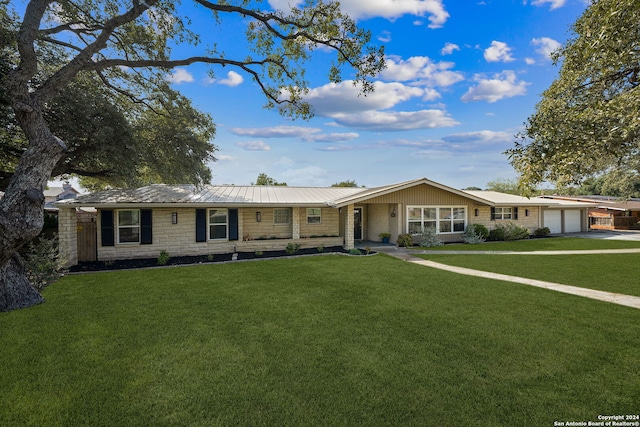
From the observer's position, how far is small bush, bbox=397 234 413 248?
52.6 feet

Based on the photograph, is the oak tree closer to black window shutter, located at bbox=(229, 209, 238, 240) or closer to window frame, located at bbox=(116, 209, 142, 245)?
window frame, located at bbox=(116, 209, 142, 245)

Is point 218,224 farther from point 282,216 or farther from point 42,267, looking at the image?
point 42,267

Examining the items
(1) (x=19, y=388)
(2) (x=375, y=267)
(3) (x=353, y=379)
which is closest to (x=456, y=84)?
(2) (x=375, y=267)

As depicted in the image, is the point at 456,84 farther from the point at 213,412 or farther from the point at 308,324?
the point at 213,412

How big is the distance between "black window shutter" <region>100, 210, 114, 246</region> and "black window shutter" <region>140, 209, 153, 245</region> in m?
1.13

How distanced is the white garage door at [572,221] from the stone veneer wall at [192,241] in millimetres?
20542

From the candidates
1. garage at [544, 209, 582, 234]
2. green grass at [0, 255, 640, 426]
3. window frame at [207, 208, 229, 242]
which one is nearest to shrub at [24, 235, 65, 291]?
green grass at [0, 255, 640, 426]

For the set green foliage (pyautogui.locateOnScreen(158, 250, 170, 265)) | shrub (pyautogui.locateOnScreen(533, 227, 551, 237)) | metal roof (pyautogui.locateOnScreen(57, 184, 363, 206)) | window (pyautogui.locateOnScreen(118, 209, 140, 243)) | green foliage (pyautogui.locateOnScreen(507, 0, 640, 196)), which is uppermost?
green foliage (pyautogui.locateOnScreen(507, 0, 640, 196))

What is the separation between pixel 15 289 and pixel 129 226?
21.1 ft

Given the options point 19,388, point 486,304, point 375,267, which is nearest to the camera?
point 19,388

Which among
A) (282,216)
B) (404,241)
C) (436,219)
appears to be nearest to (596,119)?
(404,241)

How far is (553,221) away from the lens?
2359 cm

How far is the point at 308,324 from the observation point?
564cm

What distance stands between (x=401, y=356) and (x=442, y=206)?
14792 mm
